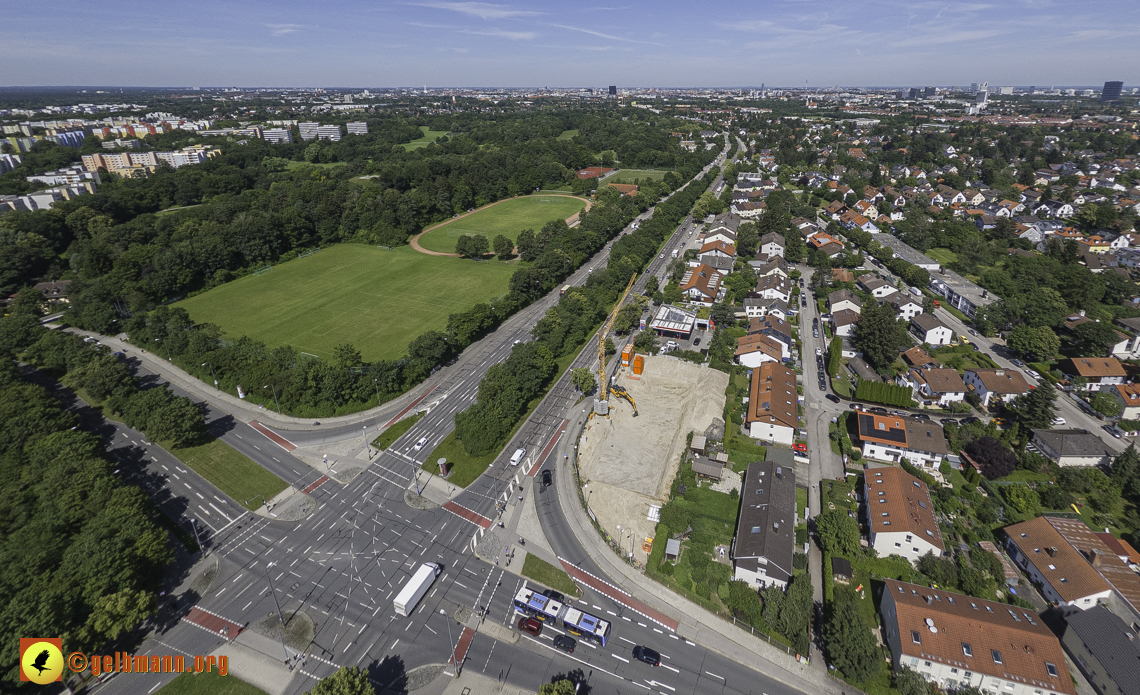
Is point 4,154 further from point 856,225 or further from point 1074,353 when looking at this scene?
point 1074,353

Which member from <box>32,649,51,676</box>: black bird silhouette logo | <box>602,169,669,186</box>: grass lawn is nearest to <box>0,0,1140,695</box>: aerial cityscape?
<box>32,649,51,676</box>: black bird silhouette logo

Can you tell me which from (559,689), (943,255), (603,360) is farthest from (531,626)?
(943,255)

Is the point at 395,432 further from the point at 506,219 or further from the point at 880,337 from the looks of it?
the point at 506,219

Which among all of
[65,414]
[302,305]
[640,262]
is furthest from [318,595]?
[640,262]

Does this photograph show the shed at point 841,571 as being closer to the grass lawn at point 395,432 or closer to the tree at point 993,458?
the tree at point 993,458

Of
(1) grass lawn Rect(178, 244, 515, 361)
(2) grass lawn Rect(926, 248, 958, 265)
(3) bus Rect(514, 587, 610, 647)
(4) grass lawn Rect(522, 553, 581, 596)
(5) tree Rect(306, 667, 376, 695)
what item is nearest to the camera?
(5) tree Rect(306, 667, 376, 695)

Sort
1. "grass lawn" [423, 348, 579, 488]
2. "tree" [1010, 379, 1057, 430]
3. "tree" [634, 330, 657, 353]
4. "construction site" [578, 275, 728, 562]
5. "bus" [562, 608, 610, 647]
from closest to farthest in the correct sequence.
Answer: "bus" [562, 608, 610, 647] < "construction site" [578, 275, 728, 562] < "grass lawn" [423, 348, 579, 488] < "tree" [1010, 379, 1057, 430] < "tree" [634, 330, 657, 353]

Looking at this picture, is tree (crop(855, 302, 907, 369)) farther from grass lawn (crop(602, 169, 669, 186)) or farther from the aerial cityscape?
grass lawn (crop(602, 169, 669, 186))
